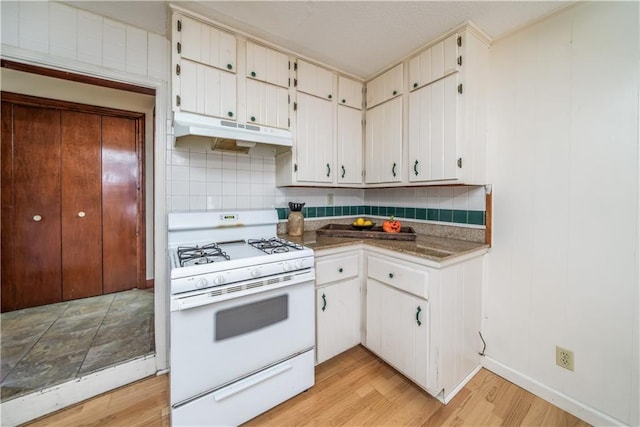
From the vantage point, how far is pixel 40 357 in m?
1.73

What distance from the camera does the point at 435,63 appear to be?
1758 millimetres

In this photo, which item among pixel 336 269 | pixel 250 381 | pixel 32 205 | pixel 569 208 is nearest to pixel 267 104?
pixel 336 269

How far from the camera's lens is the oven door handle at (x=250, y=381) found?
124cm

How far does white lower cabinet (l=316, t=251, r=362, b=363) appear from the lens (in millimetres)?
1716

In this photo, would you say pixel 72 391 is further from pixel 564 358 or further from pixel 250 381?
pixel 564 358

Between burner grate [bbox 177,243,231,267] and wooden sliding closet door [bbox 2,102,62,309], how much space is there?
7.32 ft

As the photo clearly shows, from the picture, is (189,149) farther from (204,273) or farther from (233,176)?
(204,273)

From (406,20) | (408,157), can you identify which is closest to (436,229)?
(408,157)

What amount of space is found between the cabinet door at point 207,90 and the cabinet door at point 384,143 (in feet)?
4.01

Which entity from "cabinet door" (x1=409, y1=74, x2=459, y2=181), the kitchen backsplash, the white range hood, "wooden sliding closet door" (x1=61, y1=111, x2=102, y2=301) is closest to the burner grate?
the kitchen backsplash

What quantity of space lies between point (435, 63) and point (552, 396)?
224cm

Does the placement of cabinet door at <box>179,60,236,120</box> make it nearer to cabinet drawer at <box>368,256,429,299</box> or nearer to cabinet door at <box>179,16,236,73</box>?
cabinet door at <box>179,16,236,73</box>

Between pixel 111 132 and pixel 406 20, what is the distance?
3.28 meters

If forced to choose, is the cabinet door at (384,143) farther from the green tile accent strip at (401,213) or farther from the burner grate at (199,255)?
the burner grate at (199,255)
